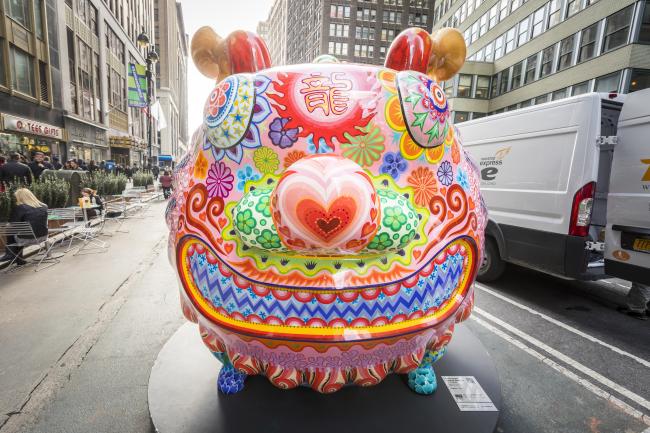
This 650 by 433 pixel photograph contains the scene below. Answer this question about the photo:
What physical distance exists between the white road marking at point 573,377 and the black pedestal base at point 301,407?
0.77 meters

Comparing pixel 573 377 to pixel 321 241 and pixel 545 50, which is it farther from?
pixel 545 50

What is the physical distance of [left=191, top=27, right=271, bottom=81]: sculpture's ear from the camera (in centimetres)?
167

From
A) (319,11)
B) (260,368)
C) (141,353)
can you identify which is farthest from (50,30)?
(319,11)

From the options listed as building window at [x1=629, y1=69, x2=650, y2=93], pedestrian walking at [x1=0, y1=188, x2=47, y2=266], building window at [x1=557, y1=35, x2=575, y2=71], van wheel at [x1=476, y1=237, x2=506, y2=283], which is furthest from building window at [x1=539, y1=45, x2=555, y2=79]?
pedestrian walking at [x1=0, y1=188, x2=47, y2=266]

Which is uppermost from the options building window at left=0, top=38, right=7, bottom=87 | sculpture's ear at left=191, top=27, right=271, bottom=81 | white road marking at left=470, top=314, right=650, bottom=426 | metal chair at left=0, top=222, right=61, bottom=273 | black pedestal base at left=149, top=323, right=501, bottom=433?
building window at left=0, top=38, right=7, bottom=87

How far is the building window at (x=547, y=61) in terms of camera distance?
18.8 meters

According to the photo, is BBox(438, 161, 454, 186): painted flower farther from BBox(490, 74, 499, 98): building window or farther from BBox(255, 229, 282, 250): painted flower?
BBox(490, 74, 499, 98): building window

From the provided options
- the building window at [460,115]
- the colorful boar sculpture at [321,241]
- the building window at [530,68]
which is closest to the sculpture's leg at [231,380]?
the colorful boar sculpture at [321,241]

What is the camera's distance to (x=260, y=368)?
154cm

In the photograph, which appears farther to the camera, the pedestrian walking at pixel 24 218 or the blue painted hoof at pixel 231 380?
the pedestrian walking at pixel 24 218

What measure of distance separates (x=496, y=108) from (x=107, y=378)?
27.4 metres

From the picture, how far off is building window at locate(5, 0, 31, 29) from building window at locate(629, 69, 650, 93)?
25845mm

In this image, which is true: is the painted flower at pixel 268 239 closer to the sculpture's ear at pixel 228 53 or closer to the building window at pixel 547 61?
the sculpture's ear at pixel 228 53

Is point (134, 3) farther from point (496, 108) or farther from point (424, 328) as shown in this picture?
point (424, 328)
